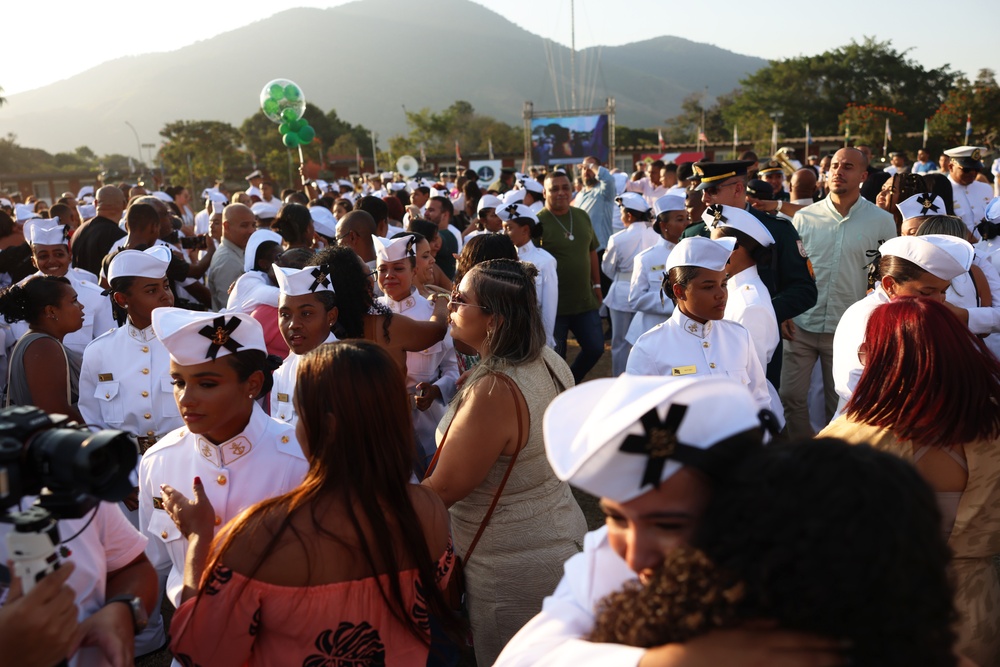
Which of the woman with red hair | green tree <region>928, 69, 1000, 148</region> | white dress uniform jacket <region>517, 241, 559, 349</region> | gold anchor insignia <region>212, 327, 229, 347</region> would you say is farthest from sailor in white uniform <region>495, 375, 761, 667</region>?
green tree <region>928, 69, 1000, 148</region>

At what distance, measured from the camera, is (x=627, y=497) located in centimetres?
132

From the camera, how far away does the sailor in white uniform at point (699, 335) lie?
3.69 m

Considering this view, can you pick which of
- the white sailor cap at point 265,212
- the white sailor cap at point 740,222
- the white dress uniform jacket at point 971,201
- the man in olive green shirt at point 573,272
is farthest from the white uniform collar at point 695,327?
the white dress uniform jacket at point 971,201

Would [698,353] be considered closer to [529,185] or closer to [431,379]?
[431,379]

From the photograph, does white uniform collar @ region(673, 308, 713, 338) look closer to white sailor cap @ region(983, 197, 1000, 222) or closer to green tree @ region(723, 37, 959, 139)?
white sailor cap @ region(983, 197, 1000, 222)

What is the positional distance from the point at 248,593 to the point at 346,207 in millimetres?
7833

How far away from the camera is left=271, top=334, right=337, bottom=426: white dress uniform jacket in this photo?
3.53 meters

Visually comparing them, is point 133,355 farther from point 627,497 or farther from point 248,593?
point 627,497

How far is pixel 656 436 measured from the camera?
4.21ft

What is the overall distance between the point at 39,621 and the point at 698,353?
2.96 meters

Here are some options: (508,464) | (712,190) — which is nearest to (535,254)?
(712,190)

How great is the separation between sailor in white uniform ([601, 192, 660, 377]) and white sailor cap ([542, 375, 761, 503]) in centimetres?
591

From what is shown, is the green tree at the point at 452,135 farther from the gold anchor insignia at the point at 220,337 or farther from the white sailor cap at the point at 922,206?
the gold anchor insignia at the point at 220,337

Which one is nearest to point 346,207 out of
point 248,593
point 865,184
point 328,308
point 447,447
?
point 328,308
